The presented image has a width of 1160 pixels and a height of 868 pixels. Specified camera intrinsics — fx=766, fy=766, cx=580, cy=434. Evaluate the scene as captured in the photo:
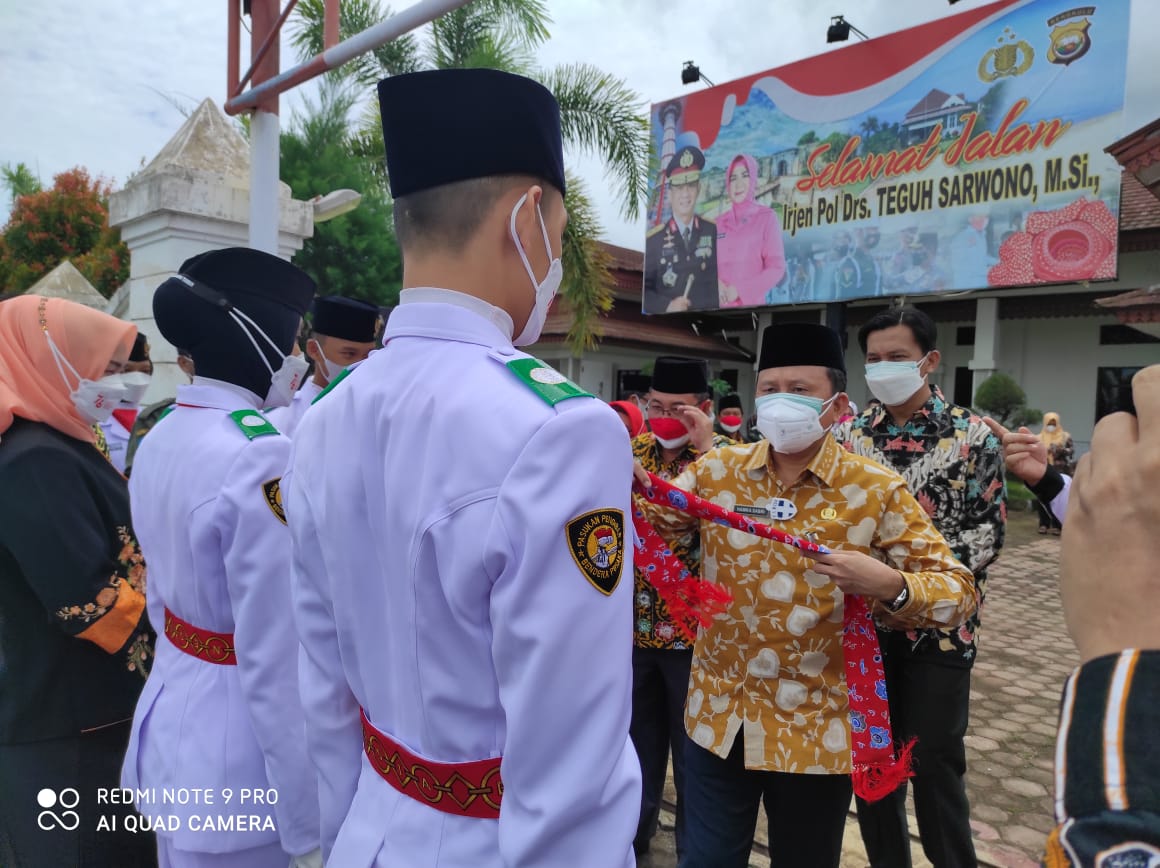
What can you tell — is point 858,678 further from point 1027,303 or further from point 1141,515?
point 1027,303

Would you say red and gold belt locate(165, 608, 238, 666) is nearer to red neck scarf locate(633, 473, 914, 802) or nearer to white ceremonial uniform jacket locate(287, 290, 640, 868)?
white ceremonial uniform jacket locate(287, 290, 640, 868)

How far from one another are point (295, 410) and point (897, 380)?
10.7 ft

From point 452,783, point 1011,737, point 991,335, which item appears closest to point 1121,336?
point 991,335

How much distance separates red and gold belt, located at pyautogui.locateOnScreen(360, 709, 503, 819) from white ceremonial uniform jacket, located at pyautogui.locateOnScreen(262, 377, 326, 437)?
10.8ft

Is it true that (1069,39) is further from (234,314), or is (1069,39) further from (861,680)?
(234,314)

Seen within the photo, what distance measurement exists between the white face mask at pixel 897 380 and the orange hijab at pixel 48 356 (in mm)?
2788

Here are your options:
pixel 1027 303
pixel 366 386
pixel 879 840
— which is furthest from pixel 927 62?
pixel 366 386

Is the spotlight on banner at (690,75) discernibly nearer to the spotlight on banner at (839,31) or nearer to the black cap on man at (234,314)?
the spotlight on banner at (839,31)

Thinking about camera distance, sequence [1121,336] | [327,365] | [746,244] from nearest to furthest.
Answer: [327,365], [1121,336], [746,244]

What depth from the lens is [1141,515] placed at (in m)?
0.69

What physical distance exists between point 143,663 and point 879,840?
261cm

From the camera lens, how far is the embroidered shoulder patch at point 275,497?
1.80 m

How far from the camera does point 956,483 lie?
2949 mm

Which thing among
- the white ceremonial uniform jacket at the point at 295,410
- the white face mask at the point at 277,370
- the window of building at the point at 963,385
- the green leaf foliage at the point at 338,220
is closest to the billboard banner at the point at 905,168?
the window of building at the point at 963,385
